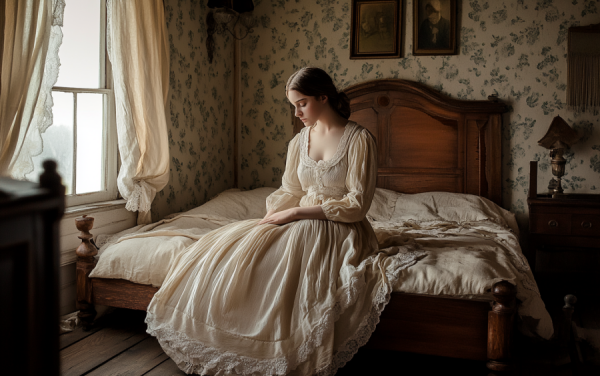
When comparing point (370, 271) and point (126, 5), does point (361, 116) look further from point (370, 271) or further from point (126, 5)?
point (370, 271)

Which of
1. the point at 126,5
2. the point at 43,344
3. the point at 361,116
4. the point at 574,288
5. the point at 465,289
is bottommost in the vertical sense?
the point at 574,288

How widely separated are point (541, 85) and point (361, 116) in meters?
1.36

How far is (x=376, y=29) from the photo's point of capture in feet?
13.0

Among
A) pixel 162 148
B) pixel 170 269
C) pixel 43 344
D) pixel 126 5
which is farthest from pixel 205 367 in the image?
pixel 126 5

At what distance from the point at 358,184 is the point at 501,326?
0.79m

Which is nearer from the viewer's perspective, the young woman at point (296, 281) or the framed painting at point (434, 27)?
the young woman at point (296, 281)

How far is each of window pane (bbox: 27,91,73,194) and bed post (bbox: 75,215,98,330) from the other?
0.34 meters

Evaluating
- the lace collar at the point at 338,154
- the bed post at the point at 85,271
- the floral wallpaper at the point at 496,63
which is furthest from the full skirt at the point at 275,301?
the floral wallpaper at the point at 496,63

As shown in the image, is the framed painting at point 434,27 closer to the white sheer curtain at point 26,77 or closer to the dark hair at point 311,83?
the dark hair at point 311,83

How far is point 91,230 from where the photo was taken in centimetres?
272

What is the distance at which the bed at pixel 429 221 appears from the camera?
6.10 feet

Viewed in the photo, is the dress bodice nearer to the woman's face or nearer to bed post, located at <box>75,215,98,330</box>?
the woman's face

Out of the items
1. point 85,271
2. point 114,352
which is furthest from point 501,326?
point 85,271

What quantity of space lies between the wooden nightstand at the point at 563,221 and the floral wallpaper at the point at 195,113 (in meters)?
2.42
